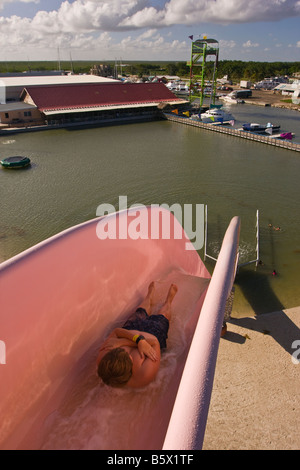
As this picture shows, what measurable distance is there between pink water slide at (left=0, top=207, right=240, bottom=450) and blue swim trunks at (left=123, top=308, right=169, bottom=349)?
0.70 feet

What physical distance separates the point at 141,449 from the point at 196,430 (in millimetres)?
1228

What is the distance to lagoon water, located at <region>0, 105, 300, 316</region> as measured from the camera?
938cm

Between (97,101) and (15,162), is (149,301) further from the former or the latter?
(97,101)

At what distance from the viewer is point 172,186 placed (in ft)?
47.8

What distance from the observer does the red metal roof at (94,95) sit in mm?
27328

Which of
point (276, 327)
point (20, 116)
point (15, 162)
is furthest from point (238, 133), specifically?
point (276, 327)

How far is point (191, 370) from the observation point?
2604 millimetres

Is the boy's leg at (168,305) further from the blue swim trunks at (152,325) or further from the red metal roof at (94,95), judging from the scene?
the red metal roof at (94,95)

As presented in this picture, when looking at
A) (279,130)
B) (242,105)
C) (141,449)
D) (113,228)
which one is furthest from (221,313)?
(242,105)

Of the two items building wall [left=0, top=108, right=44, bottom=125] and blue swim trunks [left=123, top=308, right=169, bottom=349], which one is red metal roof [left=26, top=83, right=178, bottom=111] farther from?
blue swim trunks [left=123, top=308, right=169, bottom=349]

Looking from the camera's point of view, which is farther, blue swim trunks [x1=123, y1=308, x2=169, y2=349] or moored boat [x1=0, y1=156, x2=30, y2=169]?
moored boat [x1=0, y1=156, x2=30, y2=169]

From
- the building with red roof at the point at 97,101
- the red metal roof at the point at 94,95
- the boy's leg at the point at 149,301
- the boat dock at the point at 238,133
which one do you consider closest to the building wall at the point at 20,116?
the building with red roof at the point at 97,101

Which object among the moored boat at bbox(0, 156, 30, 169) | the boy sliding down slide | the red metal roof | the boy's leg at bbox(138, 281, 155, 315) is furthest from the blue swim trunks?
the red metal roof
